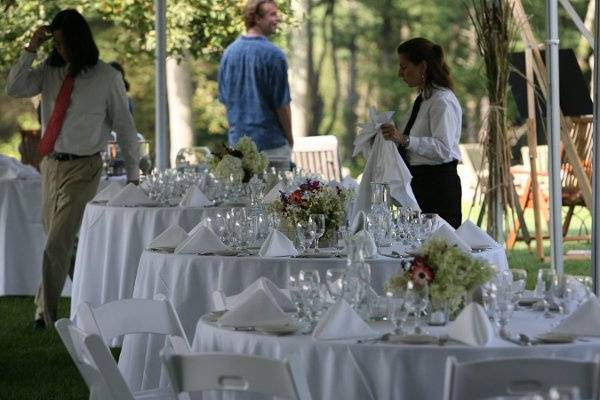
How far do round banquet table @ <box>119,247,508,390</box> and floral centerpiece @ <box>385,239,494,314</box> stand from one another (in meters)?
1.44

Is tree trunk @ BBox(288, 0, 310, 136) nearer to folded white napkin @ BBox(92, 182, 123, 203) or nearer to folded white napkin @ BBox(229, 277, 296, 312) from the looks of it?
folded white napkin @ BBox(92, 182, 123, 203)

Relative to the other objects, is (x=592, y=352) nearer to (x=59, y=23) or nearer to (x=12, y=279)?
(x=59, y=23)

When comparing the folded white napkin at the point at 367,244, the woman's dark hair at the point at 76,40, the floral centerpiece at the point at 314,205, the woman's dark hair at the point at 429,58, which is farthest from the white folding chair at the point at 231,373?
the woman's dark hair at the point at 76,40

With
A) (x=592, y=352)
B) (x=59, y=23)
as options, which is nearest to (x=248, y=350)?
(x=592, y=352)

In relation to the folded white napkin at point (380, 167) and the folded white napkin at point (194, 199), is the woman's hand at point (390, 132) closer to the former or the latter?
the folded white napkin at point (380, 167)

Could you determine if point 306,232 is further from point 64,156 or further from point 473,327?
point 64,156

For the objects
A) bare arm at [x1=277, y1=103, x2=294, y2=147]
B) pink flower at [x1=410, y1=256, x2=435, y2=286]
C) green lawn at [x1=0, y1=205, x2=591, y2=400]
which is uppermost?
bare arm at [x1=277, y1=103, x2=294, y2=147]

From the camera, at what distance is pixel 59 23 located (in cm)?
768

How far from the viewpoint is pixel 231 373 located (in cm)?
352

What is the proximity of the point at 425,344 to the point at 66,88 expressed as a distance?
438 centimetres

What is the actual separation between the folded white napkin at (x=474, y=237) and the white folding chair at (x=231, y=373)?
2.52 m

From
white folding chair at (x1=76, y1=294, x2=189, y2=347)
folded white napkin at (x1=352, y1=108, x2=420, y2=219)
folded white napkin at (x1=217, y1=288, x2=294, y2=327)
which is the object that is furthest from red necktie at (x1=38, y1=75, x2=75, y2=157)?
folded white napkin at (x1=217, y1=288, x2=294, y2=327)

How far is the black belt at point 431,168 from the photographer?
24.0 ft

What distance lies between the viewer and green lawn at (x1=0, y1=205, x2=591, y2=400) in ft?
22.3
